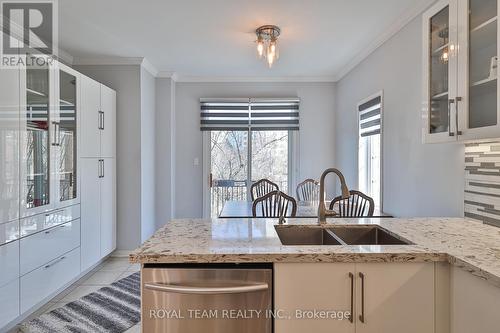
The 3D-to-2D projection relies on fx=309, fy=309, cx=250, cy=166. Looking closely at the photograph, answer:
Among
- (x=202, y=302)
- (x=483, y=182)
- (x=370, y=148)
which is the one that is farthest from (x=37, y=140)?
(x=370, y=148)

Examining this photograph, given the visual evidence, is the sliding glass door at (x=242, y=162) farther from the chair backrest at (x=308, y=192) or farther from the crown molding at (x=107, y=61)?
the crown molding at (x=107, y=61)

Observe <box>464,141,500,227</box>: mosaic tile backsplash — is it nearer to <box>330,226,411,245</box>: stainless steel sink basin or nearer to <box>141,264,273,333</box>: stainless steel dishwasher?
<box>330,226,411,245</box>: stainless steel sink basin

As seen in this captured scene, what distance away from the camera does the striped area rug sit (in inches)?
92.4

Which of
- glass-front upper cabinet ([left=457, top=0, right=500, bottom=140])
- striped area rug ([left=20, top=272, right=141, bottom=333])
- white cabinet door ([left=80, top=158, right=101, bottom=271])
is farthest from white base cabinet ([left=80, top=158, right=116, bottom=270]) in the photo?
glass-front upper cabinet ([left=457, top=0, right=500, bottom=140])

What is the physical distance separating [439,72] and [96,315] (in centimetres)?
306

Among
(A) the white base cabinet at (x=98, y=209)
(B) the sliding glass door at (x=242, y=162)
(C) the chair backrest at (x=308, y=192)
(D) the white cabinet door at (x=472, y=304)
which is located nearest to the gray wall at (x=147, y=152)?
(A) the white base cabinet at (x=98, y=209)

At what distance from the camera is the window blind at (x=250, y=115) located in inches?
190

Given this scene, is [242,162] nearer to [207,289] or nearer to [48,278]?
[48,278]

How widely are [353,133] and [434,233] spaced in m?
2.66

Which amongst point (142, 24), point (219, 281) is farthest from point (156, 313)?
point (142, 24)

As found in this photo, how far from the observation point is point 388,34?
3.01 meters

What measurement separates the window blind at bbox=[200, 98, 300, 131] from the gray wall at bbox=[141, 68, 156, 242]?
0.78 metres

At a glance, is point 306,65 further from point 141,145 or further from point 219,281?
point 219,281

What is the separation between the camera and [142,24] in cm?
290
